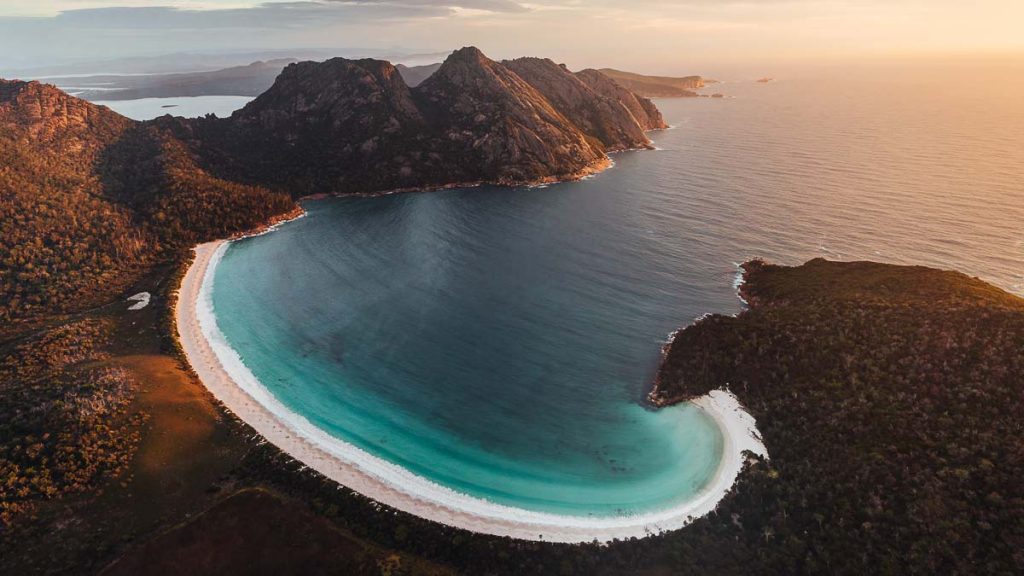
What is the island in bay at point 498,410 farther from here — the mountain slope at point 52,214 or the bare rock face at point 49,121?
the bare rock face at point 49,121

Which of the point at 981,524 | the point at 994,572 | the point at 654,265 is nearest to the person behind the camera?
the point at 994,572

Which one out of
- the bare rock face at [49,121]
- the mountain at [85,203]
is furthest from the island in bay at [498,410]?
the bare rock face at [49,121]

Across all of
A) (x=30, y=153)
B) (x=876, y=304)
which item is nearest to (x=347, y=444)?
(x=876, y=304)

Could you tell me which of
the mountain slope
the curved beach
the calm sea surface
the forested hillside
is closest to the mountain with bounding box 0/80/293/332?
the mountain slope

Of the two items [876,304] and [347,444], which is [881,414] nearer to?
[876,304]

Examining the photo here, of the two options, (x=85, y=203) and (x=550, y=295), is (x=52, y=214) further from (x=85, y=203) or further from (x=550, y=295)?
(x=550, y=295)

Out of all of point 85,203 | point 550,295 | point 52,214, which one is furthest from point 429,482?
point 85,203

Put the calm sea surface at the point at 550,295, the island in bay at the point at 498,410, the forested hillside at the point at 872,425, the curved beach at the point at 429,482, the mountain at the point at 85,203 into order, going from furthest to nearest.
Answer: the mountain at the point at 85,203, the calm sea surface at the point at 550,295, the curved beach at the point at 429,482, the island in bay at the point at 498,410, the forested hillside at the point at 872,425
